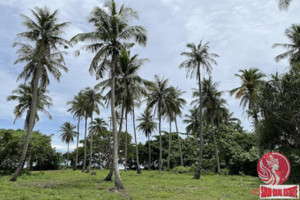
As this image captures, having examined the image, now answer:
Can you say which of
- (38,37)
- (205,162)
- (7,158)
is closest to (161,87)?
(205,162)

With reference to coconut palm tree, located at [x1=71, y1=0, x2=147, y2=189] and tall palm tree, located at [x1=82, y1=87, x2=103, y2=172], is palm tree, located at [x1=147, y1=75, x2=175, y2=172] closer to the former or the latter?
tall palm tree, located at [x1=82, y1=87, x2=103, y2=172]

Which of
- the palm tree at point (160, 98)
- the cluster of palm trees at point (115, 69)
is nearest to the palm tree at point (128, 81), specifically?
the cluster of palm trees at point (115, 69)

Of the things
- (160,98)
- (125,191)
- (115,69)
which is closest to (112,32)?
(115,69)

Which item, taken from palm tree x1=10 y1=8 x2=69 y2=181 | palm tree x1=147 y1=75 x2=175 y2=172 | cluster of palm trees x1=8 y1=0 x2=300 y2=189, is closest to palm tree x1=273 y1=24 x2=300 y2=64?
cluster of palm trees x1=8 y1=0 x2=300 y2=189

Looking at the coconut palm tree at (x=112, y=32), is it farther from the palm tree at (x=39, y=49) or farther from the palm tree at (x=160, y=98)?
the palm tree at (x=160, y=98)

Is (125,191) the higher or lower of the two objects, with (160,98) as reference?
lower

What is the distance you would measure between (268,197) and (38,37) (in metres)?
18.4

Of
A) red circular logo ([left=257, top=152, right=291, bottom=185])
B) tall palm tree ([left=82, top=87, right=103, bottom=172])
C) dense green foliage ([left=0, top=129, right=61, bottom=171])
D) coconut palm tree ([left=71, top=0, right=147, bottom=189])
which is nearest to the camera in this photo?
red circular logo ([left=257, top=152, right=291, bottom=185])

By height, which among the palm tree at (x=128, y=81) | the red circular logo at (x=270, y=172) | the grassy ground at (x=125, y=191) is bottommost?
the grassy ground at (x=125, y=191)

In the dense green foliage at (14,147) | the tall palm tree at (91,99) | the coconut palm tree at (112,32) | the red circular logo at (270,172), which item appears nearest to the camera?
the red circular logo at (270,172)

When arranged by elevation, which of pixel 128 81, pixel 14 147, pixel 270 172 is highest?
pixel 128 81

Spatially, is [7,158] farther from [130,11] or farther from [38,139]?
[130,11]

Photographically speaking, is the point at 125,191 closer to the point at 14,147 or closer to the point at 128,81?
the point at 128,81

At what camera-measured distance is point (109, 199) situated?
9.23 m
